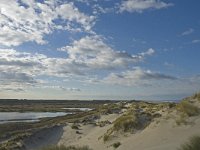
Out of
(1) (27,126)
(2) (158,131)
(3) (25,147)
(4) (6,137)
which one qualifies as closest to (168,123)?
(2) (158,131)

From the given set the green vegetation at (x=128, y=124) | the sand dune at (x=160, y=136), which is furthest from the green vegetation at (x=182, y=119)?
the green vegetation at (x=128, y=124)

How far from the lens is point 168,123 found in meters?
22.2

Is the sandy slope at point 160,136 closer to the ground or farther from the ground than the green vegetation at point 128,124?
closer to the ground

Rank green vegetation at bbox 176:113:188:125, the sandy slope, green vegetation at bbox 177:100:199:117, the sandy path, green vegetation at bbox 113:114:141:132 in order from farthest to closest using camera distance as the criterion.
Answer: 1. the sandy path
2. green vegetation at bbox 113:114:141:132
3. green vegetation at bbox 177:100:199:117
4. green vegetation at bbox 176:113:188:125
5. the sandy slope

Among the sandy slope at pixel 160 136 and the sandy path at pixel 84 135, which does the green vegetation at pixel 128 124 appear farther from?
the sandy path at pixel 84 135

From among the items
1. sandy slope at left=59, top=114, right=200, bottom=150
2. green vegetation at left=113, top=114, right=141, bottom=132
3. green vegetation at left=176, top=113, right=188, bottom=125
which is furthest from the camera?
green vegetation at left=113, top=114, right=141, bottom=132

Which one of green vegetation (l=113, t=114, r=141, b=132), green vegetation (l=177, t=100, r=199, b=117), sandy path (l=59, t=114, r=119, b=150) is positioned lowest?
sandy path (l=59, t=114, r=119, b=150)

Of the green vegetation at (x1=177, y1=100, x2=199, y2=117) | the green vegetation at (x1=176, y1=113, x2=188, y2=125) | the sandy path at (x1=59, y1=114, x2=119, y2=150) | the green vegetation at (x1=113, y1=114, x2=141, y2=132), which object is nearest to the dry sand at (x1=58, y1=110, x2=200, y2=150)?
the green vegetation at (x1=176, y1=113, x2=188, y2=125)

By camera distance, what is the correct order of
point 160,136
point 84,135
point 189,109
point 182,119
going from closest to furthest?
point 160,136 → point 182,119 → point 189,109 → point 84,135

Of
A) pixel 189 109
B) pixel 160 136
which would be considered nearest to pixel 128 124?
pixel 189 109

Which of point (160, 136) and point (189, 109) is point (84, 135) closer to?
point (189, 109)

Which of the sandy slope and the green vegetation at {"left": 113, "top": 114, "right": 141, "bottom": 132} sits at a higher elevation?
the green vegetation at {"left": 113, "top": 114, "right": 141, "bottom": 132}

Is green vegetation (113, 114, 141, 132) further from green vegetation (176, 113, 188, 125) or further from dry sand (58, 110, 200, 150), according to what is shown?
green vegetation (176, 113, 188, 125)

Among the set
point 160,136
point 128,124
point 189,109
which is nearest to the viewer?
point 160,136
